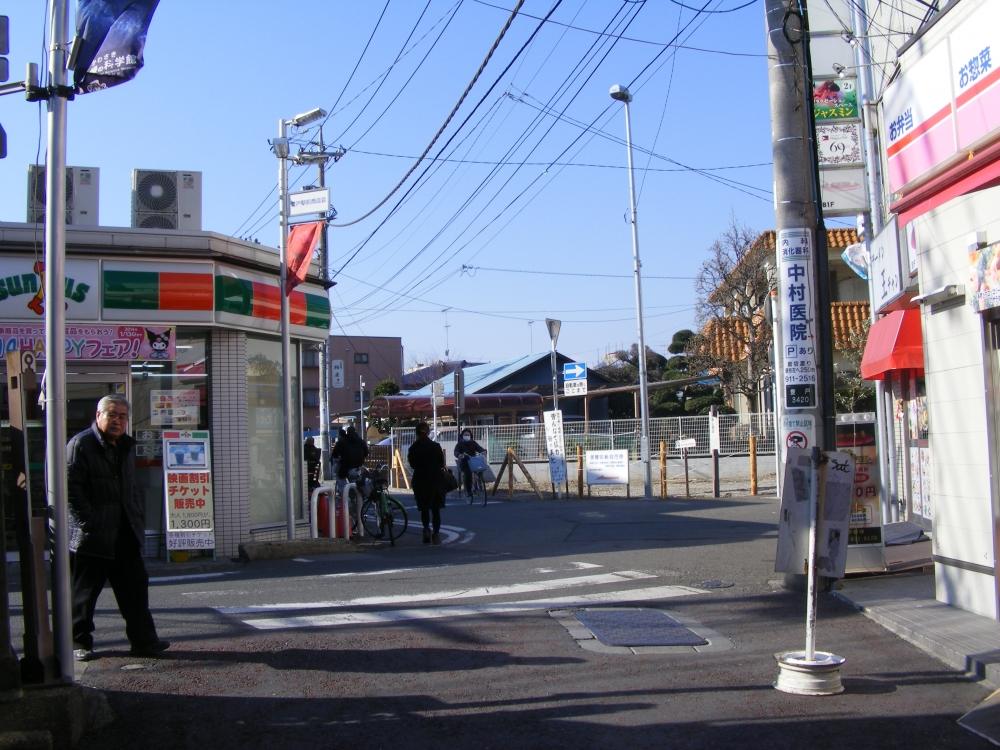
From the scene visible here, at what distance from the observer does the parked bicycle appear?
13.9m

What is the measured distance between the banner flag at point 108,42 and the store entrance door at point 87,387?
7.04 meters

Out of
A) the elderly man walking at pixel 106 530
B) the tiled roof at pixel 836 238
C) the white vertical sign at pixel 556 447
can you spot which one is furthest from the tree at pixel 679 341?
the elderly man walking at pixel 106 530

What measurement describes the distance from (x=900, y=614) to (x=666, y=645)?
207cm

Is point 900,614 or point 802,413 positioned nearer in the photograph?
point 900,614

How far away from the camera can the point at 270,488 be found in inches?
515

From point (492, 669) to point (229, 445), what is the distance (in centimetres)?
685

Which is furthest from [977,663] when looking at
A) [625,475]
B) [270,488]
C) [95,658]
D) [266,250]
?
[625,475]

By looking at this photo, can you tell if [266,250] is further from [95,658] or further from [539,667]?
[539,667]

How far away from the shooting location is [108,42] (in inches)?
225

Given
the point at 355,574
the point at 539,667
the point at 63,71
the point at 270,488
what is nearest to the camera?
the point at 63,71

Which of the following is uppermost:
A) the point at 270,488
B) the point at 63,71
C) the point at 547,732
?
the point at 63,71

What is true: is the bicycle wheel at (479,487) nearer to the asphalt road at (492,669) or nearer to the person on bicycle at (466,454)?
the person on bicycle at (466,454)

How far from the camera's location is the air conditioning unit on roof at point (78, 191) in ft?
41.5

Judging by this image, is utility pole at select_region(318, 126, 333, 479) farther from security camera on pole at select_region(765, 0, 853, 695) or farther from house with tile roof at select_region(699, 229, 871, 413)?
security camera on pole at select_region(765, 0, 853, 695)
